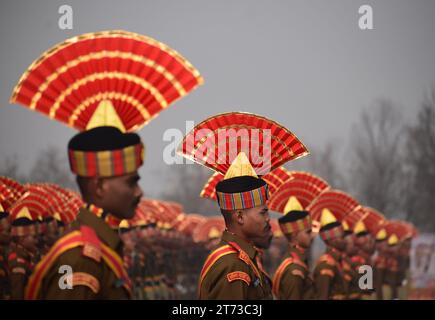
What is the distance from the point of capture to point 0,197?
12.1 m

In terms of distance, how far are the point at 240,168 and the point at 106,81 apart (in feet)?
8.08

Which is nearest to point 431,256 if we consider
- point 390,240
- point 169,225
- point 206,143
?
point 390,240

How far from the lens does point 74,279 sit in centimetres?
510

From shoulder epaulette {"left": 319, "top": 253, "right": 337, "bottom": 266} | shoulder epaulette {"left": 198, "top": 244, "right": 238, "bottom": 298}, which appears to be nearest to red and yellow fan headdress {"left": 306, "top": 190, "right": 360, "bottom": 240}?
shoulder epaulette {"left": 319, "top": 253, "right": 337, "bottom": 266}

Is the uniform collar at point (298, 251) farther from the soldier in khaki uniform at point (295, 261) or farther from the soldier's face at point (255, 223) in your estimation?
the soldier's face at point (255, 223)

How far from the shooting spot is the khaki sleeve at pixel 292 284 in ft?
34.5

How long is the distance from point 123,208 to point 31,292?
85 cm

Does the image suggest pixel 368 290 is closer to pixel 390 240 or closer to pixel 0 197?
pixel 0 197

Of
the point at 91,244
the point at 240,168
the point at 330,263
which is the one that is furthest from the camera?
the point at 330,263

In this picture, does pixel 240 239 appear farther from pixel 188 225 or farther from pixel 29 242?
pixel 188 225

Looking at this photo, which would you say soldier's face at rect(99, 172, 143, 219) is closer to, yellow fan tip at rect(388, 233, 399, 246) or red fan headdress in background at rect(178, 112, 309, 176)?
red fan headdress in background at rect(178, 112, 309, 176)

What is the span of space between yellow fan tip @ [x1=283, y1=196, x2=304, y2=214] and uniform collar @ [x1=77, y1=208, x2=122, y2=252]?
730 cm

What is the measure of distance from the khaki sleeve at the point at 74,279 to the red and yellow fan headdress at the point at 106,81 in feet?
3.17

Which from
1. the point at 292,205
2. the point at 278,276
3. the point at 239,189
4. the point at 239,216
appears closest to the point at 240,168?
the point at 239,189
